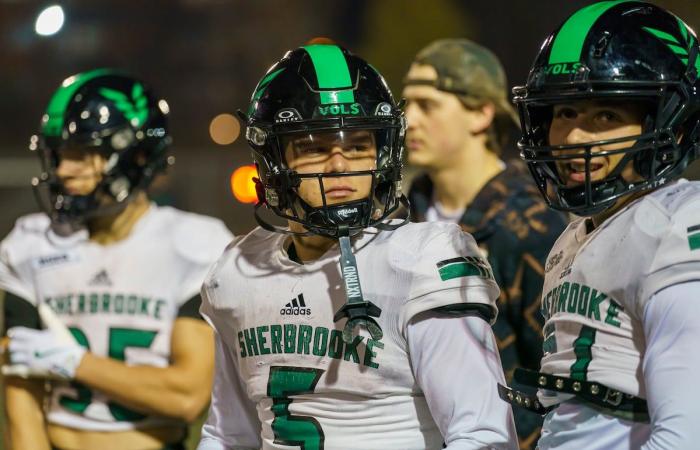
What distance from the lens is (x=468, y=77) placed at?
13.6 ft

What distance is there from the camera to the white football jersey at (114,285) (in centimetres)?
343

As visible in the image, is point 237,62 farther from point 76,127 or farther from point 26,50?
point 76,127

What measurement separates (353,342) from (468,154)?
1.92 meters

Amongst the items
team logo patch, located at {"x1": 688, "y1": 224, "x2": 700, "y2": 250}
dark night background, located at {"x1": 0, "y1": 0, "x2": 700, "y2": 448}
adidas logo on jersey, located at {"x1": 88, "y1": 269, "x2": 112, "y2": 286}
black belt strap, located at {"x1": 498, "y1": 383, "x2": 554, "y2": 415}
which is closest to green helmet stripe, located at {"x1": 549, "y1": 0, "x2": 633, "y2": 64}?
team logo patch, located at {"x1": 688, "y1": 224, "x2": 700, "y2": 250}

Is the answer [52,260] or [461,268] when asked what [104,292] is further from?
[461,268]

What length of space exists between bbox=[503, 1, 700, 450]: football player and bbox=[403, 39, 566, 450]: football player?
4.33ft

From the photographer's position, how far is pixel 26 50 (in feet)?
33.8

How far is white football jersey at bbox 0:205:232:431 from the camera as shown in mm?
3428

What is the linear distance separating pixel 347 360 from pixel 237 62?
8.29 meters

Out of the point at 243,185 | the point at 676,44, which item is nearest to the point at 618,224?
the point at 676,44

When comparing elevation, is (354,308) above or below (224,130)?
above

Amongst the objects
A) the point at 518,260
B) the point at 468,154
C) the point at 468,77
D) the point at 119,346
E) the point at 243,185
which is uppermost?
the point at 468,77

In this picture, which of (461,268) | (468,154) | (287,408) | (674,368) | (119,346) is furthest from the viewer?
(468,154)

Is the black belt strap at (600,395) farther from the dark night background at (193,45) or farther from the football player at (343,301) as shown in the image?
the dark night background at (193,45)
